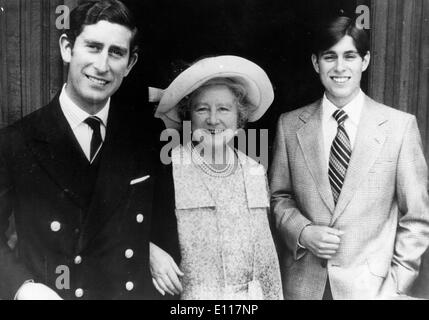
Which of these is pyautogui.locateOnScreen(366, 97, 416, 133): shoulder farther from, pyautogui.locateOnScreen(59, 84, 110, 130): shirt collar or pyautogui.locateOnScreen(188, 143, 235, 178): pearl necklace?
pyautogui.locateOnScreen(59, 84, 110, 130): shirt collar

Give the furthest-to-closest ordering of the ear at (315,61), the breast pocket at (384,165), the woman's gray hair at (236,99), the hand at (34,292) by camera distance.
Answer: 1. the ear at (315,61)
2. the breast pocket at (384,165)
3. the woman's gray hair at (236,99)
4. the hand at (34,292)

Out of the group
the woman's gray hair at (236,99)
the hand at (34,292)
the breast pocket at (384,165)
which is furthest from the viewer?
the breast pocket at (384,165)

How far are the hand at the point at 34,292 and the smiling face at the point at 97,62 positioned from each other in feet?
3.52

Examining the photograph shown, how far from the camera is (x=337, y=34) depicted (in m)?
3.93

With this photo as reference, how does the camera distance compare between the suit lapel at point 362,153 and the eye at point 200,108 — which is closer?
the eye at point 200,108

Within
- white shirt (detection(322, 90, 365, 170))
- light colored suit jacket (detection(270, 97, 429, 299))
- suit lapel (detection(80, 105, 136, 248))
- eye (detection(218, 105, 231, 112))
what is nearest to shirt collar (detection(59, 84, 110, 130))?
suit lapel (detection(80, 105, 136, 248))

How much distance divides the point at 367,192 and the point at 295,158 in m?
0.49

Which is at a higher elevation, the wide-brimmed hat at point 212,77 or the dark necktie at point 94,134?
the wide-brimmed hat at point 212,77

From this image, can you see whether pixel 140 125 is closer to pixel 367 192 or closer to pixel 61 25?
pixel 61 25

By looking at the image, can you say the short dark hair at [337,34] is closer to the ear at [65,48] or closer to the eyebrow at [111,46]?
the eyebrow at [111,46]

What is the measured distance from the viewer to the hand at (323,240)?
12.7ft

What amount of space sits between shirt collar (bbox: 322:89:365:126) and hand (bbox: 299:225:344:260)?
2.23 feet

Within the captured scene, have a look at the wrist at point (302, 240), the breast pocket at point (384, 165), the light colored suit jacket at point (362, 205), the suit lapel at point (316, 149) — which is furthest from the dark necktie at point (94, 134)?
the breast pocket at point (384, 165)
